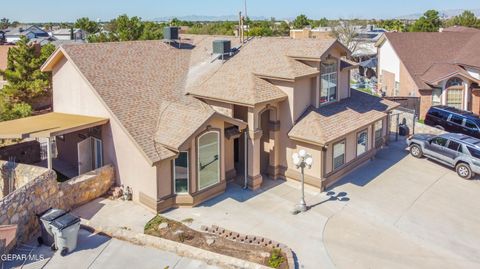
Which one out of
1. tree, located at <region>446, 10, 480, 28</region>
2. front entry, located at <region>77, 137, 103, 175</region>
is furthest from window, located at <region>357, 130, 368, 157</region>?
tree, located at <region>446, 10, 480, 28</region>

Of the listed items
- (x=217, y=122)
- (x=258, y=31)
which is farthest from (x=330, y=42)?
(x=258, y=31)

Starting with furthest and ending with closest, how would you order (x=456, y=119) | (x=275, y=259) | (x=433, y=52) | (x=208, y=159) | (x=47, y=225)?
(x=433, y=52)
(x=456, y=119)
(x=208, y=159)
(x=47, y=225)
(x=275, y=259)

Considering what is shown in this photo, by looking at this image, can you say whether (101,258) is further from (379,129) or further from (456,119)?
(456,119)

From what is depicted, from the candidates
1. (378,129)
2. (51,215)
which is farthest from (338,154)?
(51,215)

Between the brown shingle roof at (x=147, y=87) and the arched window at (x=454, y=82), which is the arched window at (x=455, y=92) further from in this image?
the brown shingle roof at (x=147, y=87)

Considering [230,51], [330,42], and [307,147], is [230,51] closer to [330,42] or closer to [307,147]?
[330,42]
